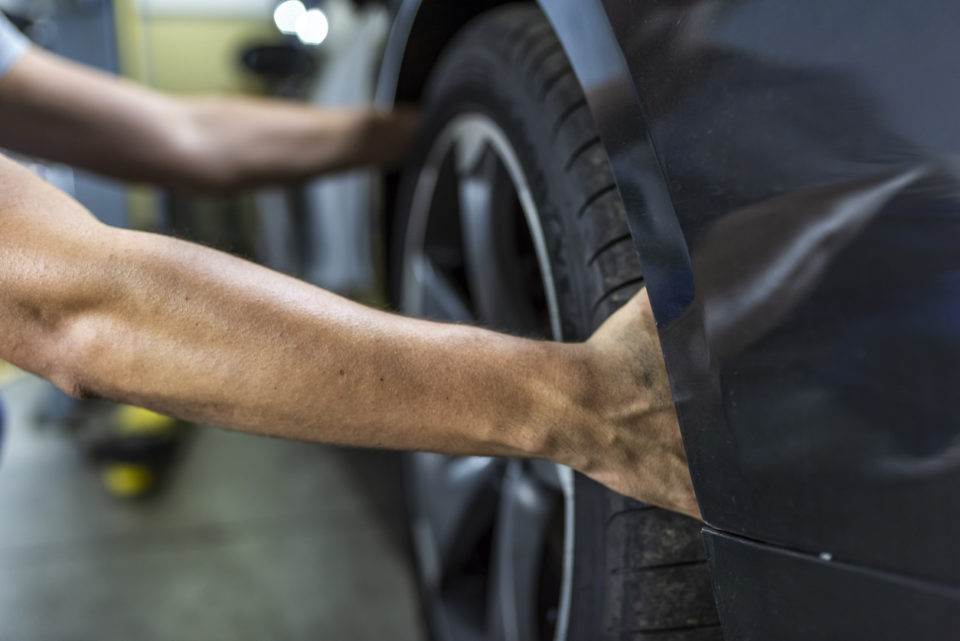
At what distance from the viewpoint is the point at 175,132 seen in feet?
5.46

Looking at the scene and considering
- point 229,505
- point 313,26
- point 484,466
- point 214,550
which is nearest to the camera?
point 484,466

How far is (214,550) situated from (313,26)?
1.45 m

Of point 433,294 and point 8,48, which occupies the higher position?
point 8,48

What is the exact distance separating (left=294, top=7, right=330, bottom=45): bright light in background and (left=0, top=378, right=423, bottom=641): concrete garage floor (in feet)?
4.01

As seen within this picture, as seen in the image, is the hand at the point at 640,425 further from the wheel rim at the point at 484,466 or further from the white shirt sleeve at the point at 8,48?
the white shirt sleeve at the point at 8,48

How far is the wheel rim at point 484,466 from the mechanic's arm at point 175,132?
293mm

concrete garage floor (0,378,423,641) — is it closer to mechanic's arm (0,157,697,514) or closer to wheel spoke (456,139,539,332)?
wheel spoke (456,139,539,332)

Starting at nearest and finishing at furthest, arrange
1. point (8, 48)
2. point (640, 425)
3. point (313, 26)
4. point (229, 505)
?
point (640, 425) → point (8, 48) → point (229, 505) → point (313, 26)

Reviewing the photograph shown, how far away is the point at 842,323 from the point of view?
0.46 meters

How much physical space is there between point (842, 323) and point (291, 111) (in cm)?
151

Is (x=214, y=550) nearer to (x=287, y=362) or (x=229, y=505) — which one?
(x=229, y=505)

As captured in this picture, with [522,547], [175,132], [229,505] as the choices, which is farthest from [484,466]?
[175,132]

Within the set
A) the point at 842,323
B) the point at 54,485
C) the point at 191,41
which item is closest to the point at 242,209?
the point at 191,41

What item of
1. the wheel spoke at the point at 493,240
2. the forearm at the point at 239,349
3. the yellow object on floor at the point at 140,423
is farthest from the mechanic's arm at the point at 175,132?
the forearm at the point at 239,349
